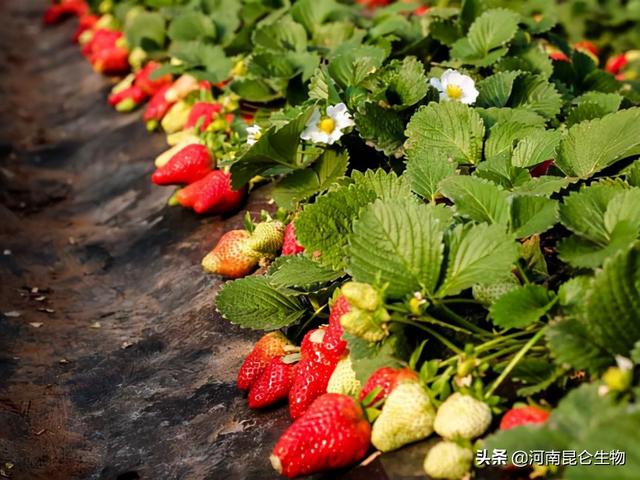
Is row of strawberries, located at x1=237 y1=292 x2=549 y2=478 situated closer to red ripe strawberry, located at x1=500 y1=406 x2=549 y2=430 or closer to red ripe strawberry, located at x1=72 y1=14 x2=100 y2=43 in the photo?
red ripe strawberry, located at x1=500 y1=406 x2=549 y2=430

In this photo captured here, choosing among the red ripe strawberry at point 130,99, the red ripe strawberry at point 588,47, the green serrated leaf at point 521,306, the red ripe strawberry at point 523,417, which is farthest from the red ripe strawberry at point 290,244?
the red ripe strawberry at point 588,47

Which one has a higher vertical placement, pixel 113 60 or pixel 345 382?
pixel 345 382

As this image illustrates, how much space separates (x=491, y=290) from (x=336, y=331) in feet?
1.11

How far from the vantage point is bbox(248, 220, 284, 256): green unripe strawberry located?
2.32m

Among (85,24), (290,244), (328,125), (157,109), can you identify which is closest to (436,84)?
(328,125)

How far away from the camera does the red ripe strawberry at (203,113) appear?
3.20 metres

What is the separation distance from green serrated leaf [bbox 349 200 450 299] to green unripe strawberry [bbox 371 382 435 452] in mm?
188

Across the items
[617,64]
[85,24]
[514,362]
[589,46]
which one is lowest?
[617,64]

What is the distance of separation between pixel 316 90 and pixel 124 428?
3.41 feet

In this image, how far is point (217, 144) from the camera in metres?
2.99

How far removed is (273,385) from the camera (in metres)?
1.92

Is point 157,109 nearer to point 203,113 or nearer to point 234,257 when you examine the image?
point 203,113

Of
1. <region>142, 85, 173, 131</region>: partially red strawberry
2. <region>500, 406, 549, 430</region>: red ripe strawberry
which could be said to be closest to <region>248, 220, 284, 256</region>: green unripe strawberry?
<region>500, 406, 549, 430</region>: red ripe strawberry

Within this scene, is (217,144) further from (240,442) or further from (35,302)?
(240,442)
